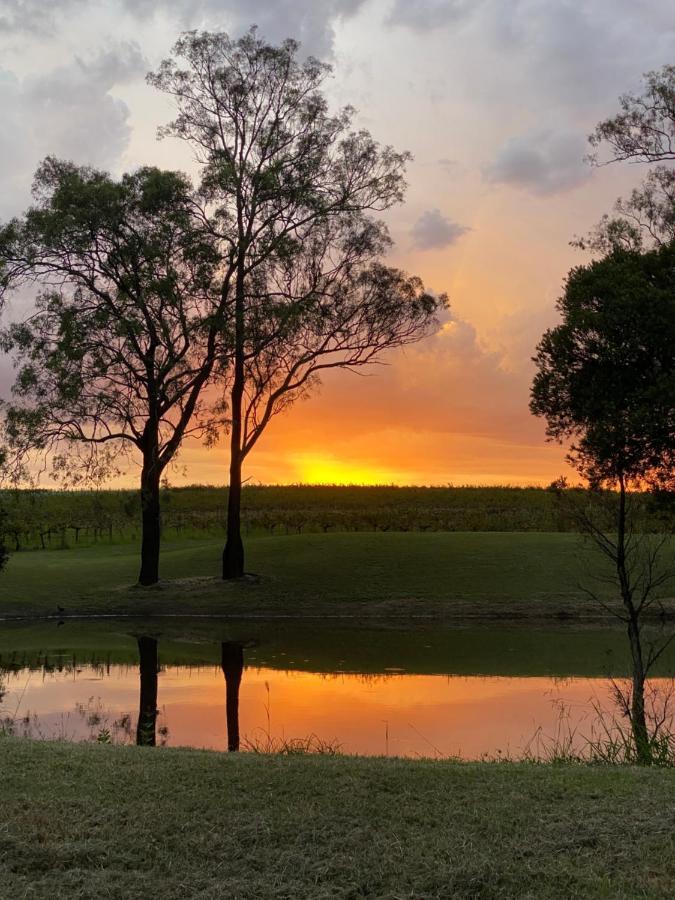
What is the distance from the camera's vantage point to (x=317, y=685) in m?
16.0

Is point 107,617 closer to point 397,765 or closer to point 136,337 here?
point 136,337

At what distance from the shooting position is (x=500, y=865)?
17.5 ft

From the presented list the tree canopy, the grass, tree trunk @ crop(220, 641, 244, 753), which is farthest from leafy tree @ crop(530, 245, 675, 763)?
the grass

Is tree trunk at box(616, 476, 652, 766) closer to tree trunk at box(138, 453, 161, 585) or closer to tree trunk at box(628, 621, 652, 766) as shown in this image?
tree trunk at box(628, 621, 652, 766)

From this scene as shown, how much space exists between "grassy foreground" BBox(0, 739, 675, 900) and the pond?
9.76 feet

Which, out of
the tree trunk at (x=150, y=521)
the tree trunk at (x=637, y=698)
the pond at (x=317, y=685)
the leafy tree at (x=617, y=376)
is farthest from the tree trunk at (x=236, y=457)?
the tree trunk at (x=637, y=698)

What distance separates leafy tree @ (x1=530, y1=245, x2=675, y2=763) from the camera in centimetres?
1589

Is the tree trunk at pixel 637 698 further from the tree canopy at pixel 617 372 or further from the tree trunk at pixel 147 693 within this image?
the tree trunk at pixel 147 693

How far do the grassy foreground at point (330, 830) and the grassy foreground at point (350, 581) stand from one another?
18.3 m

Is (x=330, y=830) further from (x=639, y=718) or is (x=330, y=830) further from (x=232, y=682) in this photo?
(x=232, y=682)

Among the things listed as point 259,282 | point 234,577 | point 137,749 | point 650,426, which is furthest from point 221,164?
point 137,749

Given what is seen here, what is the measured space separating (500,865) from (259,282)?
27.2 m

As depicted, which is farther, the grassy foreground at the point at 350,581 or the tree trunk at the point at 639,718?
the grassy foreground at the point at 350,581

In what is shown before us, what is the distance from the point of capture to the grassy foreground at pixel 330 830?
17.0ft
